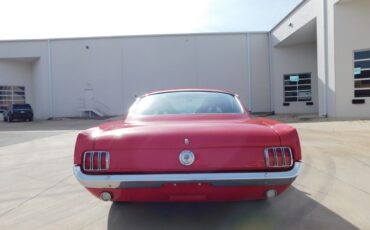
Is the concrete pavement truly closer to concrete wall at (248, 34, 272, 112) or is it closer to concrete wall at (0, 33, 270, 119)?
concrete wall at (248, 34, 272, 112)

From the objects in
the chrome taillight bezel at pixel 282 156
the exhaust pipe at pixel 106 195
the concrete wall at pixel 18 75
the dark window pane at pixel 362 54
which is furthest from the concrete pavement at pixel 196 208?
the concrete wall at pixel 18 75

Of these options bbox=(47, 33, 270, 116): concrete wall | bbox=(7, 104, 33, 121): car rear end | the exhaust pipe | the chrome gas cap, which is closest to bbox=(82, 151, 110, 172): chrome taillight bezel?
the exhaust pipe

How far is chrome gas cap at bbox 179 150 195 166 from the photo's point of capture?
3.65m

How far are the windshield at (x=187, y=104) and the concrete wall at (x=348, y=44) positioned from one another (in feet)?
51.7

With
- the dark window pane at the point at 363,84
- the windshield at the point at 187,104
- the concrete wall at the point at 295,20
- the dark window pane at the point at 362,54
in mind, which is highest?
the concrete wall at the point at 295,20

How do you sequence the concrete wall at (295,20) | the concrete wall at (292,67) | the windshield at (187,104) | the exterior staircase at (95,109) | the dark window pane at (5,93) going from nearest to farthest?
the windshield at (187,104) < the concrete wall at (295,20) < the concrete wall at (292,67) < the exterior staircase at (95,109) < the dark window pane at (5,93)

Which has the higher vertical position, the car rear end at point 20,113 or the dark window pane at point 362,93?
Answer: the dark window pane at point 362,93

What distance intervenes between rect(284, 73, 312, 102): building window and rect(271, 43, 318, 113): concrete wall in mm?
261

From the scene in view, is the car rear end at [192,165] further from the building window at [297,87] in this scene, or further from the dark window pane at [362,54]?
Result: the building window at [297,87]

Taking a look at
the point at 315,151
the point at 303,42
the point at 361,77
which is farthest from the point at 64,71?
the point at 315,151

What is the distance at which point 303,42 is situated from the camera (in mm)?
28656

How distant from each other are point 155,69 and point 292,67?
416 inches

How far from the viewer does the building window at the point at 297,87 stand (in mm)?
28703

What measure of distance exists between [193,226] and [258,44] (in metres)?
29.1
